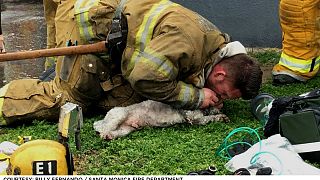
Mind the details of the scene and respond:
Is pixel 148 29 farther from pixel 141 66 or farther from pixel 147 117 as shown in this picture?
pixel 147 117

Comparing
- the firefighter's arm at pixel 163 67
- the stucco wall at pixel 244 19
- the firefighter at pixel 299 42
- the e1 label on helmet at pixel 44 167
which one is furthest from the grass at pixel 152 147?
the stucco wall at pixel 244 19

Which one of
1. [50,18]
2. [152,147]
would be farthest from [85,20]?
[50,18]

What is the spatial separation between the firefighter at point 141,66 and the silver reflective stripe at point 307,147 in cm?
80

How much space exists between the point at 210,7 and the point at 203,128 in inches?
116

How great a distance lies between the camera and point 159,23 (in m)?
3.79

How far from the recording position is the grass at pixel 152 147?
125 inches

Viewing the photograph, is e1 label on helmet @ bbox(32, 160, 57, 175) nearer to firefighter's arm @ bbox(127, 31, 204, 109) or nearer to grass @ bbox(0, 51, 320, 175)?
grass @ bbox(0, 51, 320, 175)

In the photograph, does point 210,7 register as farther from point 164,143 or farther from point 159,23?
point 164,143

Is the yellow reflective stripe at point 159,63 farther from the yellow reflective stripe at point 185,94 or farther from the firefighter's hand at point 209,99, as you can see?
the firefighter's hand at point 209,99

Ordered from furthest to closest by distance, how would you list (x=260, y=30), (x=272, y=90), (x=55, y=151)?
1. (x=260, y=30)
2. (x=272, y=90)
3. (x=55, y=151)

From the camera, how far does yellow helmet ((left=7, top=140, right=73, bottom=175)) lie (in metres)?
2.64

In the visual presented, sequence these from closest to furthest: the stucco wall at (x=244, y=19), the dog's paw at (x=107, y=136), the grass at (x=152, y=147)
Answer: the grass at (x=152, y=147) → the dog's paw at (x=107, y=136) → the stucco wall at (x=244, y=19)

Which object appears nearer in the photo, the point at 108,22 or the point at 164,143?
the point at 164,143

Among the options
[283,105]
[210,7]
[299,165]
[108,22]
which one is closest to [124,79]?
[108,22]
